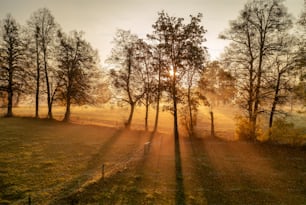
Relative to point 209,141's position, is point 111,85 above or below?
above

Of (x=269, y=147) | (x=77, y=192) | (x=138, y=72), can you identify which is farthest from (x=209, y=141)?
(x=77, y=192)

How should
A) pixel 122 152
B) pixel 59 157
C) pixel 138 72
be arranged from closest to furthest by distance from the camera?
pixel 59 157, pixel 122 152, pixel 138 72

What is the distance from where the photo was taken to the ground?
9.87m

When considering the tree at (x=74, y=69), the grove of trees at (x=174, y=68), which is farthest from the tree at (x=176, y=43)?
the tree at (x=74, y=69)

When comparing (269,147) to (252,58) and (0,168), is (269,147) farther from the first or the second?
(0,168)

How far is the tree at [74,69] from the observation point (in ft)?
95.4

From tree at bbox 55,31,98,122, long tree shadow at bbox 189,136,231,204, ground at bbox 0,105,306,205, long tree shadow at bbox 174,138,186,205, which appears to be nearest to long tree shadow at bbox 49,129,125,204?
ground at bbox 0,105,306,205

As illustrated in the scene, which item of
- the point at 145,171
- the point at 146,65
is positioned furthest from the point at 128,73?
the point at 145,171

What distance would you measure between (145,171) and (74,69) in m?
21.4

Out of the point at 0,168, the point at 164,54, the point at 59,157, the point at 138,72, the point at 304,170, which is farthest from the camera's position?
the point at 138,72

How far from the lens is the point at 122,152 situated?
17.7 meters

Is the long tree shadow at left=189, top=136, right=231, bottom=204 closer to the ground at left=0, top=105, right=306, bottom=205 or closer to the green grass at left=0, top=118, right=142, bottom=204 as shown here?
the ground at left=0, top=105, right=306, bottom=205

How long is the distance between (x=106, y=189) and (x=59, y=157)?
675 centimetres

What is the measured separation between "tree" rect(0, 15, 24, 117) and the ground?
8689 mm
